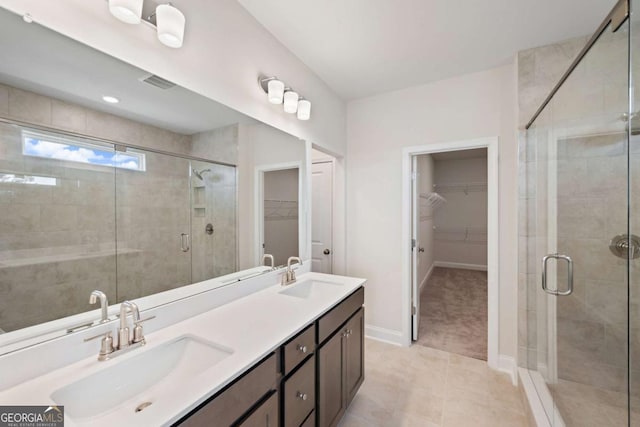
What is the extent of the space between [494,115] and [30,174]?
302 centimetres

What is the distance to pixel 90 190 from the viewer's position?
1001 mm

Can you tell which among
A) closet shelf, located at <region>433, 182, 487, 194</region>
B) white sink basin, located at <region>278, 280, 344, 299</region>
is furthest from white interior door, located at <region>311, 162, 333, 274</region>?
closet shelf, located at <region>433, 182, 487, 194</region>

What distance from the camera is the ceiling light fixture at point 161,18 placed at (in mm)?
1006

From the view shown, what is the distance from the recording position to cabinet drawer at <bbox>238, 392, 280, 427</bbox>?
0.92 meters

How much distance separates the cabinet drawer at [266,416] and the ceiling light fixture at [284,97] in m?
1.73

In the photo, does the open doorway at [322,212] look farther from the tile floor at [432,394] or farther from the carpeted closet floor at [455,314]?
the carpeted closet floor at [455,314]

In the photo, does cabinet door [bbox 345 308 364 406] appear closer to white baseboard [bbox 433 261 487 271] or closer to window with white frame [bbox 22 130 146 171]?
window with white frame [bbox 22 130 146 171]

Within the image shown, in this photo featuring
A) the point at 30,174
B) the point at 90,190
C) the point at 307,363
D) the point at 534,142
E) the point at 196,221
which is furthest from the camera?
the point at 534,142

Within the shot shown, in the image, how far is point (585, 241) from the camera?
161cm

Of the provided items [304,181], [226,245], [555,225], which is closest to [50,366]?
[226,245]

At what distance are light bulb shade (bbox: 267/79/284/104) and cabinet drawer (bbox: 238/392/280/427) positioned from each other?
1.71m

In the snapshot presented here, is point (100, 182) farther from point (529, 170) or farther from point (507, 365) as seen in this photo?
point (507, 365)

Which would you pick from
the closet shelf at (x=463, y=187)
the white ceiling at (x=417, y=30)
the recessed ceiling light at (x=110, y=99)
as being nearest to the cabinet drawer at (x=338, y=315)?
the recessed ceiling light at (x=110, y=99)

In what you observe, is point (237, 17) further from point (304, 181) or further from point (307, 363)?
point (307, 363)
